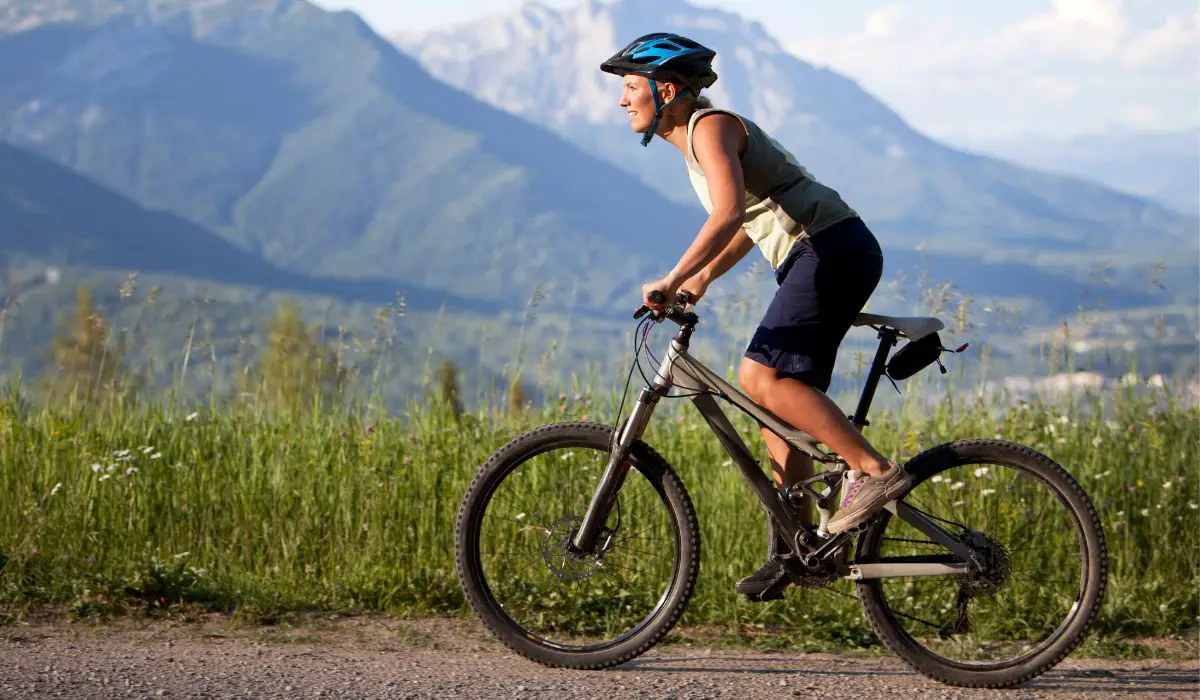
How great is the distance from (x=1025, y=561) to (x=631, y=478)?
1.45 meters

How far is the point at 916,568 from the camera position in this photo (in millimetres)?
3932

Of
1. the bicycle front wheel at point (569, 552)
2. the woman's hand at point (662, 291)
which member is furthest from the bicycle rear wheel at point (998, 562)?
the woman's hand at point (662, 291)

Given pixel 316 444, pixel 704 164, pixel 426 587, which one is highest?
pixel 704 164

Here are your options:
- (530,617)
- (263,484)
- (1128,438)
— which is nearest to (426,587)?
(530,617)

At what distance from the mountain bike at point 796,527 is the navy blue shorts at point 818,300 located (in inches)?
4.9

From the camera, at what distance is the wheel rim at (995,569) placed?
3.97 metres

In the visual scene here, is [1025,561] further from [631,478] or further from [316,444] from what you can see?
[316,444]

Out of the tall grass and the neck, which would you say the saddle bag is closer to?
the neck

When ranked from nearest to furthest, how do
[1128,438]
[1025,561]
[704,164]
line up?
1. [704,164]
2. [1025,561]
3. [1128,438]

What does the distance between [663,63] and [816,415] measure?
115 cm

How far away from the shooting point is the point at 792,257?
3.81 meters

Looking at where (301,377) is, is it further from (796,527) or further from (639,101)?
(796,527)

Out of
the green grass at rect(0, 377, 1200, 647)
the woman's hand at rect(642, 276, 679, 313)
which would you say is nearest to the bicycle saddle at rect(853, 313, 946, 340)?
the woman's hand at rect(642, 276, 679, 313)

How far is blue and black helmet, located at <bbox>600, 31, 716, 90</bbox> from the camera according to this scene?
12.3ft
